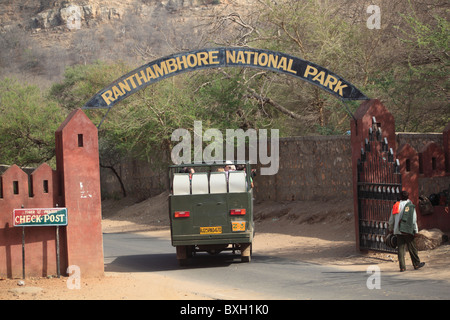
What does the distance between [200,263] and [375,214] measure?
449cm

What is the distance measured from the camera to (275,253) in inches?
715

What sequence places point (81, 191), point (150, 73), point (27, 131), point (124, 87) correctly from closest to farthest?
point (81, 191) → point (124, 87) → point (150, 73) → point (27, 131)

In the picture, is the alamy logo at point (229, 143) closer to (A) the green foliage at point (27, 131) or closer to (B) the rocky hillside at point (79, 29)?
(A) the green foliage at point (27, 131)

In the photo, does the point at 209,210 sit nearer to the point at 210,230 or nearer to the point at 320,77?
the point at 210,230

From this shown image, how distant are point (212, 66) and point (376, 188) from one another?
479cm

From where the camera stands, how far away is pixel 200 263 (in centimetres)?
1655

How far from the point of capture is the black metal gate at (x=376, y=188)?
14.9 metres

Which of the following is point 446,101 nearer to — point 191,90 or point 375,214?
point 375,214

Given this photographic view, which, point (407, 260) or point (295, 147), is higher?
point (295, 147)

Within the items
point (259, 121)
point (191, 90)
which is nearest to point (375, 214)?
point (259, 121)

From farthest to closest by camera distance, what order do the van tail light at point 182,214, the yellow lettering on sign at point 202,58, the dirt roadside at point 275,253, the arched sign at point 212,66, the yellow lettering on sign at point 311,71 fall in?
1. the yellow lettering on sign at point 311,71
2. the yellow lettering on sign at point 202,58
3. the van tail light at point 182,214
4. the arched sign at point 212,66
5. the dirt roadside at point 275,253

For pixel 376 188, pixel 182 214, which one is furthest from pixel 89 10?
pixel 376 188

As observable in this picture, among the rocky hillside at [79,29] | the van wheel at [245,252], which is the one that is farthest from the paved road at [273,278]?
the rocky hillside at [79,29]

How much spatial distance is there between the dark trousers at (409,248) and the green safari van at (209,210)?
3.55m
